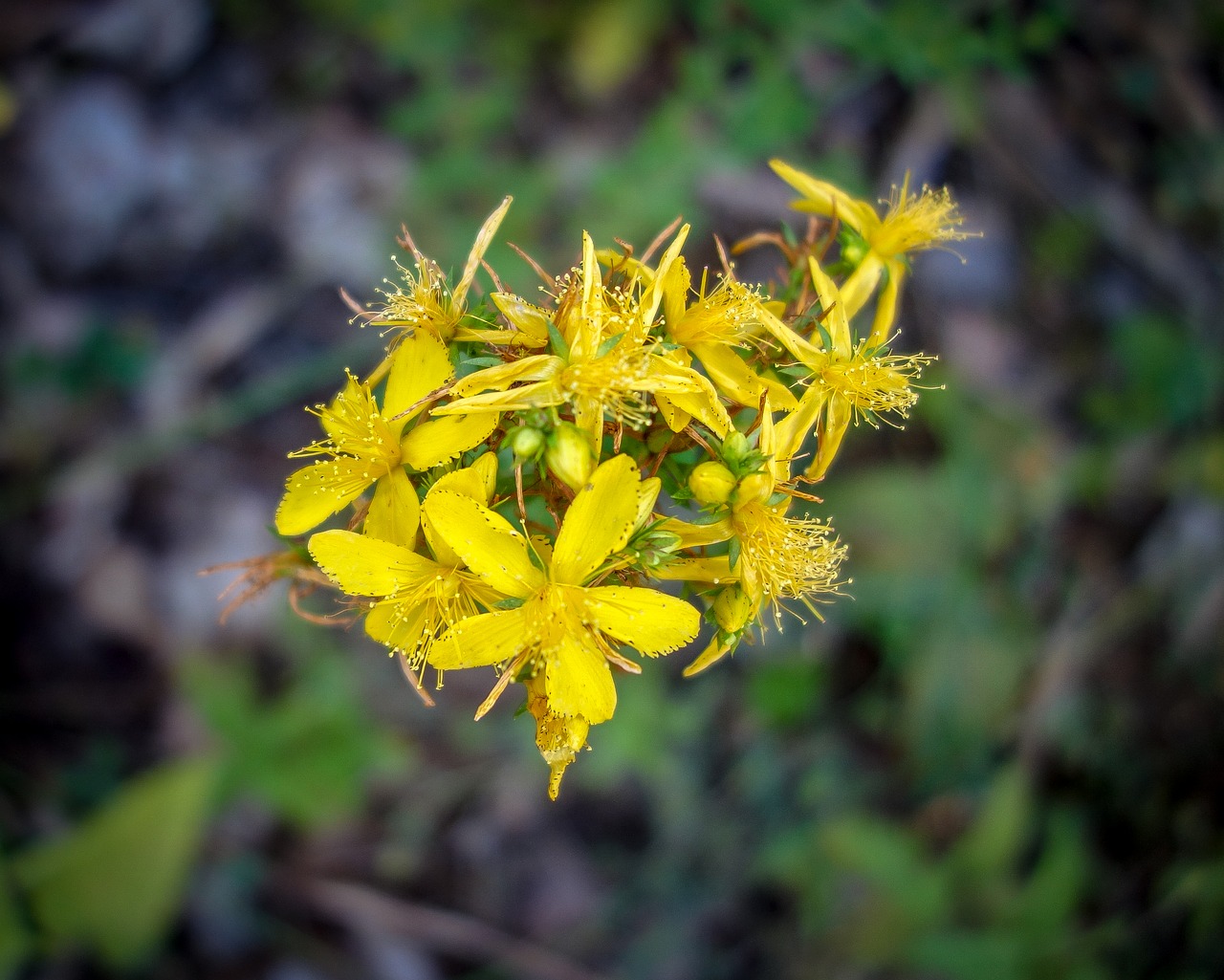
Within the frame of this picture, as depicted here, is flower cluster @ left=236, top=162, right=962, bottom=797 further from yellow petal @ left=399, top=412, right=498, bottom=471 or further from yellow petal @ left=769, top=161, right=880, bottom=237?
yellow petal @ left=769, top=161, right=880, bottom=237

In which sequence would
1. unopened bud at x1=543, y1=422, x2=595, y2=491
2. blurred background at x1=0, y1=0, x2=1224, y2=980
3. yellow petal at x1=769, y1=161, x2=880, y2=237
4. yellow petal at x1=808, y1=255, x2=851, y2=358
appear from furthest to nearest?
blurred background at x1=0, y1=0, x2=1224, y2=980
yellow petal at x1=769, y1=161, x2=880, y2=237
yellow petal at x1=808, y1=255, x2=851, y2=358
unopened bud at x1=543, y1=422, x2=595, y2=491

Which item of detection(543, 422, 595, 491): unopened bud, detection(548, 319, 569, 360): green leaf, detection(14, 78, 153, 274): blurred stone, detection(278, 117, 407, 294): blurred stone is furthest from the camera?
detection(278, 117, 407, 294): blurred stone

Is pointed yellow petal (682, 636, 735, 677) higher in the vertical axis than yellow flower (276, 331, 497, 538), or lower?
lower

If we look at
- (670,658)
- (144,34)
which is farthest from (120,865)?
(144,34)

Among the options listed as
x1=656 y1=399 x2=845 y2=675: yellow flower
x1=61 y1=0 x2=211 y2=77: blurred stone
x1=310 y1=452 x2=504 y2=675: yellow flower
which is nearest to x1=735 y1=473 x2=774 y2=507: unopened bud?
x1=656 y1=399 x2=845 y2=675: yellow flower

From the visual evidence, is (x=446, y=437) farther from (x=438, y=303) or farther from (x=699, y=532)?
(x=699, y=532)

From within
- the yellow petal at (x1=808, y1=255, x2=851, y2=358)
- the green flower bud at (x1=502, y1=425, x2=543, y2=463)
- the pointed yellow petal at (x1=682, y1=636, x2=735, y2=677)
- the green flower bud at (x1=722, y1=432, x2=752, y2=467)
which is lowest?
the pointed yellow petal at (x1=682, y1=636, x2=735, y2=677)

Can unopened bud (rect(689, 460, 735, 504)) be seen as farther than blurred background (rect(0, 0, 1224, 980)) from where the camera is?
No
